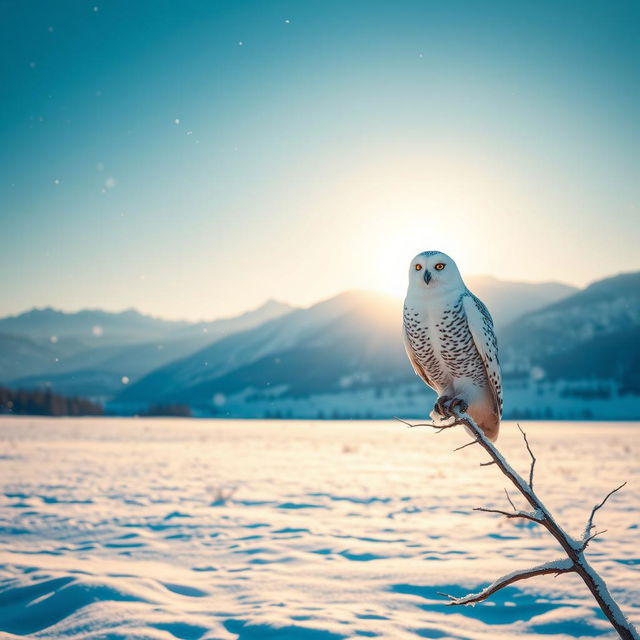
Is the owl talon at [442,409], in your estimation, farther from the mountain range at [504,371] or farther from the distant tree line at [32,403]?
the mountain range at [504,371]

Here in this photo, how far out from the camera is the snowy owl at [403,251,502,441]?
248cm

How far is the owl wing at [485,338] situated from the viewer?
2570 millimetres

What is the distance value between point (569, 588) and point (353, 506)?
4.21 m

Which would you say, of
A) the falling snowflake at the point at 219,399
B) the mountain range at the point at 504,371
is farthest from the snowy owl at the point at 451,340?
the falling snowflake at the point at 219,399

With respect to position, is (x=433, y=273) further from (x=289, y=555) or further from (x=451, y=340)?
(x=289, y=555)

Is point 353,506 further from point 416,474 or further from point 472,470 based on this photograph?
point 472,470

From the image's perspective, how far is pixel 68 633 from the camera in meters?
3.70

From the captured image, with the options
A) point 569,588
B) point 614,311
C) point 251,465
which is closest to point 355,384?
point 614,311

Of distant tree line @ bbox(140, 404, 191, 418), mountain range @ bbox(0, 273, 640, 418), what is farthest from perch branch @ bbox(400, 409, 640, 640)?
mountain range @ bbox(0, 273, 640, 418)

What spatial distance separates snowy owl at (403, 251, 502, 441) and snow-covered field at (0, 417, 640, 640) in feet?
6.88

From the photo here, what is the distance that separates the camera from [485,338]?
8.61ft

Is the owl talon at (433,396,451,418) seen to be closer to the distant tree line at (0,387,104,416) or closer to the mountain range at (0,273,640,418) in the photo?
the distant tree line at (0,387,104,416)

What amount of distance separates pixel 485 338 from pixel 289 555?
4186 mm

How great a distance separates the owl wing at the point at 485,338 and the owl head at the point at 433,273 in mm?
146
